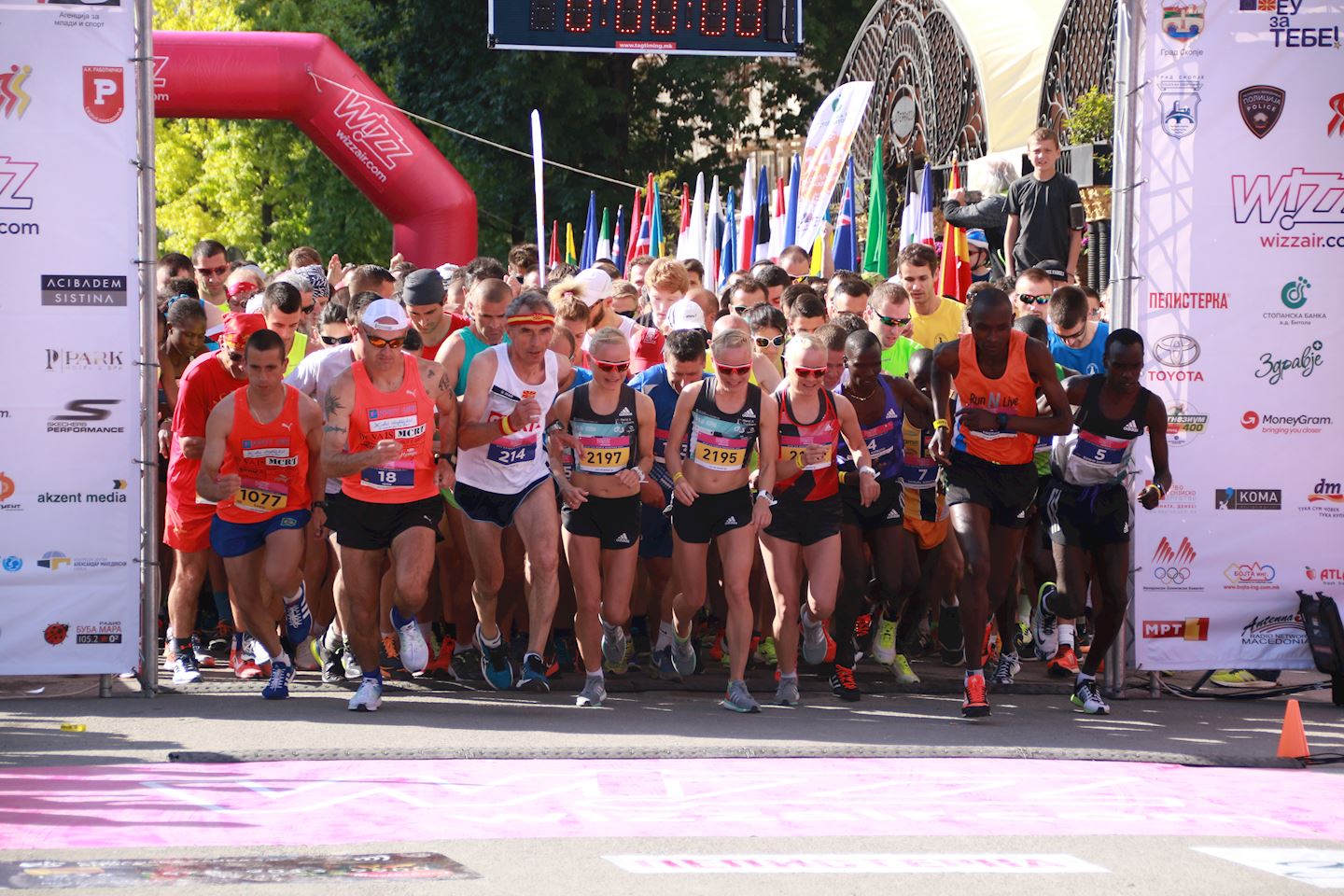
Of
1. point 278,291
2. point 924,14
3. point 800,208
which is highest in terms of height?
point 924,14

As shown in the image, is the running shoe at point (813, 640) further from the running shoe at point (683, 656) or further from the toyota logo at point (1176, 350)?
the toyota logo at point (1176, 350)

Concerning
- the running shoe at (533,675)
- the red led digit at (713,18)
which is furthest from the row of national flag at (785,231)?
the running shoe at (533,675)

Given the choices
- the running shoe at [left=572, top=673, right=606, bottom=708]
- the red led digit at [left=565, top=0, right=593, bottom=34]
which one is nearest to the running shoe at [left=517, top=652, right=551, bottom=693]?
the running shoe at [left=572, top=673, right=606, bottom=708]

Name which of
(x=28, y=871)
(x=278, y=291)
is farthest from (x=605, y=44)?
(x=28, y=871)

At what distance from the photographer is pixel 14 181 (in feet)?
29.1

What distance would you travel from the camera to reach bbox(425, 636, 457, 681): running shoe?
389 inches

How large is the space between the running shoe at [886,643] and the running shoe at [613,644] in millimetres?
1416

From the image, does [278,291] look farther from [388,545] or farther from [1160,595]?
[1160,595]

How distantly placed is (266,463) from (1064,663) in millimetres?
4422

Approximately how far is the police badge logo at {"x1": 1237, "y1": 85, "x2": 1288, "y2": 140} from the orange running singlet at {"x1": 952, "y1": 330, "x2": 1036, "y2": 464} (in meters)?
1.66

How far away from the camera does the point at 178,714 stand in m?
8.70

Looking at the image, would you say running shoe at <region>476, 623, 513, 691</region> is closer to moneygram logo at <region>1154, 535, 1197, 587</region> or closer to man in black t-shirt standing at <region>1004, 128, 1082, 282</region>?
moneygram logo at <region>1154, 535, 1197, 587</region>

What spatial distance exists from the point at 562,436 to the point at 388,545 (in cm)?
98

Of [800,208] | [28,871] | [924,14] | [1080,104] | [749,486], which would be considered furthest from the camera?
[924,14]
